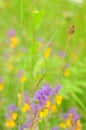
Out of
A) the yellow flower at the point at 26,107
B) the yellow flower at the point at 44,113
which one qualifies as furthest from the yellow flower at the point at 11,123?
the yellow flower at the point at 44,113

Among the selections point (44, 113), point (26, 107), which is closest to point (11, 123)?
point (26, 107)

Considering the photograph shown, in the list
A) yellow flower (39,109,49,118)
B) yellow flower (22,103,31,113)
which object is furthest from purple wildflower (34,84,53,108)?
yellow flower (22,103,31,113)

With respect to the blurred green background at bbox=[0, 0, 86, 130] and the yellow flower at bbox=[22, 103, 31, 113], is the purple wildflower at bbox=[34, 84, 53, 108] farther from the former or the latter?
the yellow flower at bbox=[22, 103, 31, 113]

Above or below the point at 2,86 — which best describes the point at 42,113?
below

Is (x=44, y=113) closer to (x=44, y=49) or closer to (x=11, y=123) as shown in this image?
(x=44, y=49)

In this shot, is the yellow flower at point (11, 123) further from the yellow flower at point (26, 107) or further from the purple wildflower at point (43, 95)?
Result: the purple wildflower at point (43, 95)

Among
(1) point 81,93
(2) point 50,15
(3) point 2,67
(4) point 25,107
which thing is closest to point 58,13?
(2) point 50,15

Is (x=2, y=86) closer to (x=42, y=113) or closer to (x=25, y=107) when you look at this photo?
(x=25, y=107)

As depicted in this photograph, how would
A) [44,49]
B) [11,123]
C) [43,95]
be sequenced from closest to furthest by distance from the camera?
1. [43,95]
2. [44,49]
3. [11,123]
